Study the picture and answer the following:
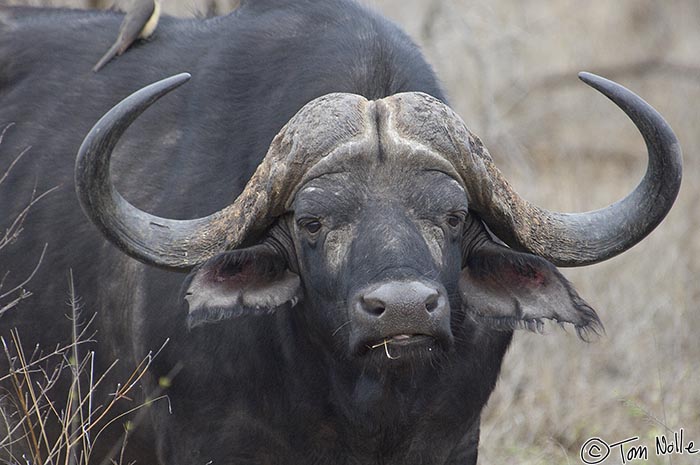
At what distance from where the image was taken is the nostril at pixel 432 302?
3.73m

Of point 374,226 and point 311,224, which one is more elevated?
point 374,226

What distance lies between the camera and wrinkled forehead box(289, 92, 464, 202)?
4086 mm

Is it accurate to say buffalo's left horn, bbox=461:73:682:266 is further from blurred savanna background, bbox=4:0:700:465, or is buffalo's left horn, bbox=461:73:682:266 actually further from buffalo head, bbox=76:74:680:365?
blurred savanna background, bbox=4:0:700:465

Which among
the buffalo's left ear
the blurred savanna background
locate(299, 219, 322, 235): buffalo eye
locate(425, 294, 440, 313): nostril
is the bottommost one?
the blurred savanna background

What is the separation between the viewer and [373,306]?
377cm

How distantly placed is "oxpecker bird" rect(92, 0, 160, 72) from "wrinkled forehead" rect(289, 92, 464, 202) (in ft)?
4.31

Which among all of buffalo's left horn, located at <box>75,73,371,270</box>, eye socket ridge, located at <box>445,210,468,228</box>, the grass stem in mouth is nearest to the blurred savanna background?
eye socket ridge, located at <box>445,210,468,228</box>

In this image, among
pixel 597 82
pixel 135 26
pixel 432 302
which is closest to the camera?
pixel 432 302

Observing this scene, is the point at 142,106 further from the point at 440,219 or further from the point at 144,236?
the point at 440,219

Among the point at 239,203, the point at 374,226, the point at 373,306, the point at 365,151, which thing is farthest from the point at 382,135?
the point at 373,306

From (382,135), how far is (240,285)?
686mm

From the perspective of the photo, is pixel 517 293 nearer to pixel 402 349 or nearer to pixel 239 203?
pixel 402 349

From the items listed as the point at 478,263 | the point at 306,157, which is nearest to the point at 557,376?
the point at 478,263

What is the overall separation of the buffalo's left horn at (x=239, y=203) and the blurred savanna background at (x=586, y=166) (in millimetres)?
1695
